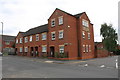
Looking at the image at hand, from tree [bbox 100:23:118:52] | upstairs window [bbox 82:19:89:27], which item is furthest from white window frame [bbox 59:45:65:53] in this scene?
tree [bbox 100:23:118:52]

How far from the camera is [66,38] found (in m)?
23.1

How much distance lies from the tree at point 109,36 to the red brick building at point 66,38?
2089 centimetres

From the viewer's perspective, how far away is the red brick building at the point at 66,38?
23500 mm

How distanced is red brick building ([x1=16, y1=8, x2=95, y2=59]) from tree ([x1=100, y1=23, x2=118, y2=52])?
68.5 feet

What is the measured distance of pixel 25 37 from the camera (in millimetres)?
36250

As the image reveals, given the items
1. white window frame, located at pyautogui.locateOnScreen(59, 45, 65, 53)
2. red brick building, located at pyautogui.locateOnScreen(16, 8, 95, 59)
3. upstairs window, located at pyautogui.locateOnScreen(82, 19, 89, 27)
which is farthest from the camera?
upstairs window, located at pyautogui.locateOnScreen(82, 19, 89, 27)

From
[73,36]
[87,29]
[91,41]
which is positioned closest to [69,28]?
[73,36]

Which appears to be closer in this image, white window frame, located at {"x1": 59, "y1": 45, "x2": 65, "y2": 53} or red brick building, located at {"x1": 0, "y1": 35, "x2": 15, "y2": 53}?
white window frame, located at {"x1": 59, "y1": 45, "x2": 65, "y2": 53}

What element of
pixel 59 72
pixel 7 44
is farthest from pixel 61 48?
pixel 7 44

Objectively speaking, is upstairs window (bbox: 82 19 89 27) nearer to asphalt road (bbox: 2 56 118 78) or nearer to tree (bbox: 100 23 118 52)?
asphalt road (bbox: 2 56 118 78)

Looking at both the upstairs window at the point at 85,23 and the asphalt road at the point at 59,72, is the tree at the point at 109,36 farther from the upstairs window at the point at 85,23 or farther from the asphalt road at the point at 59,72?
the asphalt road at the point at 59,72

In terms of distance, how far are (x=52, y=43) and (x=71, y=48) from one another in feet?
16.6

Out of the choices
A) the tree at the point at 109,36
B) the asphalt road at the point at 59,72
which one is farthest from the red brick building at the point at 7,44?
A: the asphalt road at the point at 59,72

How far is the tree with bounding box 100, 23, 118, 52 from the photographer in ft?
156
